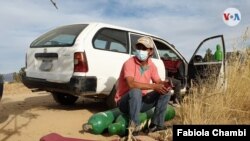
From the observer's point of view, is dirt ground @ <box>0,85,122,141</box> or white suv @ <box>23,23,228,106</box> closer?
dirt ground @ <box>0,85,122,141</box>

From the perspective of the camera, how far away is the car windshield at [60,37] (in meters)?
6.72

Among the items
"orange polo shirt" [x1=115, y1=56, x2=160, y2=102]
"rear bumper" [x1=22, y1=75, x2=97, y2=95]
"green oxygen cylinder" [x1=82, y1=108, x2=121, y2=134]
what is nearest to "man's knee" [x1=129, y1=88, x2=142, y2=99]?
"orange polo shirt" [x1=115, y1=56, x2=160, y2=102]

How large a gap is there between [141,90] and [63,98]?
9.95ft

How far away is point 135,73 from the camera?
5.69m

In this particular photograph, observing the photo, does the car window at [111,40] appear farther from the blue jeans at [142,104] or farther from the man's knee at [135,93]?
the man's knee at [135,93]

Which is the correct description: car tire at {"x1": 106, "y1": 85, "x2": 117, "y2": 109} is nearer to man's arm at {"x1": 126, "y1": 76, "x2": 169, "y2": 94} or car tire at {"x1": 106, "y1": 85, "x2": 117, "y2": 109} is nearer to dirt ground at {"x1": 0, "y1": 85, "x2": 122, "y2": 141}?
dirt ground at {"x1": 0, "y1": 85, "x2": 122, "y2": 141}

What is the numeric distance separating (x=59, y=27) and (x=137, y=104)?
2.84m

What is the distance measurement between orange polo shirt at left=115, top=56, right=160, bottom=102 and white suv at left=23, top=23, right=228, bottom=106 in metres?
0.78

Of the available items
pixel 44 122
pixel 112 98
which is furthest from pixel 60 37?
pixel 44 122

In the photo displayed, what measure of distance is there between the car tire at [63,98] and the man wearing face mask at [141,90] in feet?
8.33

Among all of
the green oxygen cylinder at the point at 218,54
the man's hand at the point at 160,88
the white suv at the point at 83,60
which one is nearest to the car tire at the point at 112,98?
the white suv at the point at 83,60

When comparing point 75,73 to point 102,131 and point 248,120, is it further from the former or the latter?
point 248,120

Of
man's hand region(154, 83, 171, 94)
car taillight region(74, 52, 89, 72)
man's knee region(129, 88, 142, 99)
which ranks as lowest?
man's knee region(129, 88, 142, 99)

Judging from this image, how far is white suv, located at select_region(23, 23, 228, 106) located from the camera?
641cm
